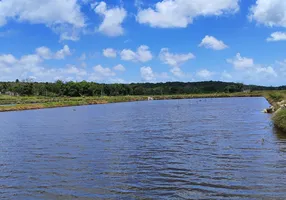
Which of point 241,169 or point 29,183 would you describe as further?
point 241,169

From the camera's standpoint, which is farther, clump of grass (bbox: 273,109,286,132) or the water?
clump of grass (bbox: 273,109,286,132)

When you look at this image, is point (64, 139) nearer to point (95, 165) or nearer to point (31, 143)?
point (31, 143)

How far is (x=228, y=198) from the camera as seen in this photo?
34.9ft

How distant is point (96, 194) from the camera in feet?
38.2

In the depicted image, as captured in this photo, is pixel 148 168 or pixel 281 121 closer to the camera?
pixel 148 168

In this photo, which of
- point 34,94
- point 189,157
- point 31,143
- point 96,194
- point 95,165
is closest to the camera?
point 96,194

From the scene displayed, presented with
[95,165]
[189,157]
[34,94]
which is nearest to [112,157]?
[95,165]

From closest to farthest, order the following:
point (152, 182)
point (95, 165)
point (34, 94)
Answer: point (152, 182) < point (95, 165) < point (34, 94)

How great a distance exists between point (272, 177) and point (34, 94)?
569 ft

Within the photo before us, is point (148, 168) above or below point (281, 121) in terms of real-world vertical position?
below

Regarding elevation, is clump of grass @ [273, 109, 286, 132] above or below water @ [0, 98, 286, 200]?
above

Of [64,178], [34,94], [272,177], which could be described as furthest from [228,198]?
[34,94]

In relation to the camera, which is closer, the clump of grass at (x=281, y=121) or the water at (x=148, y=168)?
the water at (x=148, y=168)

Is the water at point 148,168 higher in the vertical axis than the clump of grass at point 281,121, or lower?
lower
